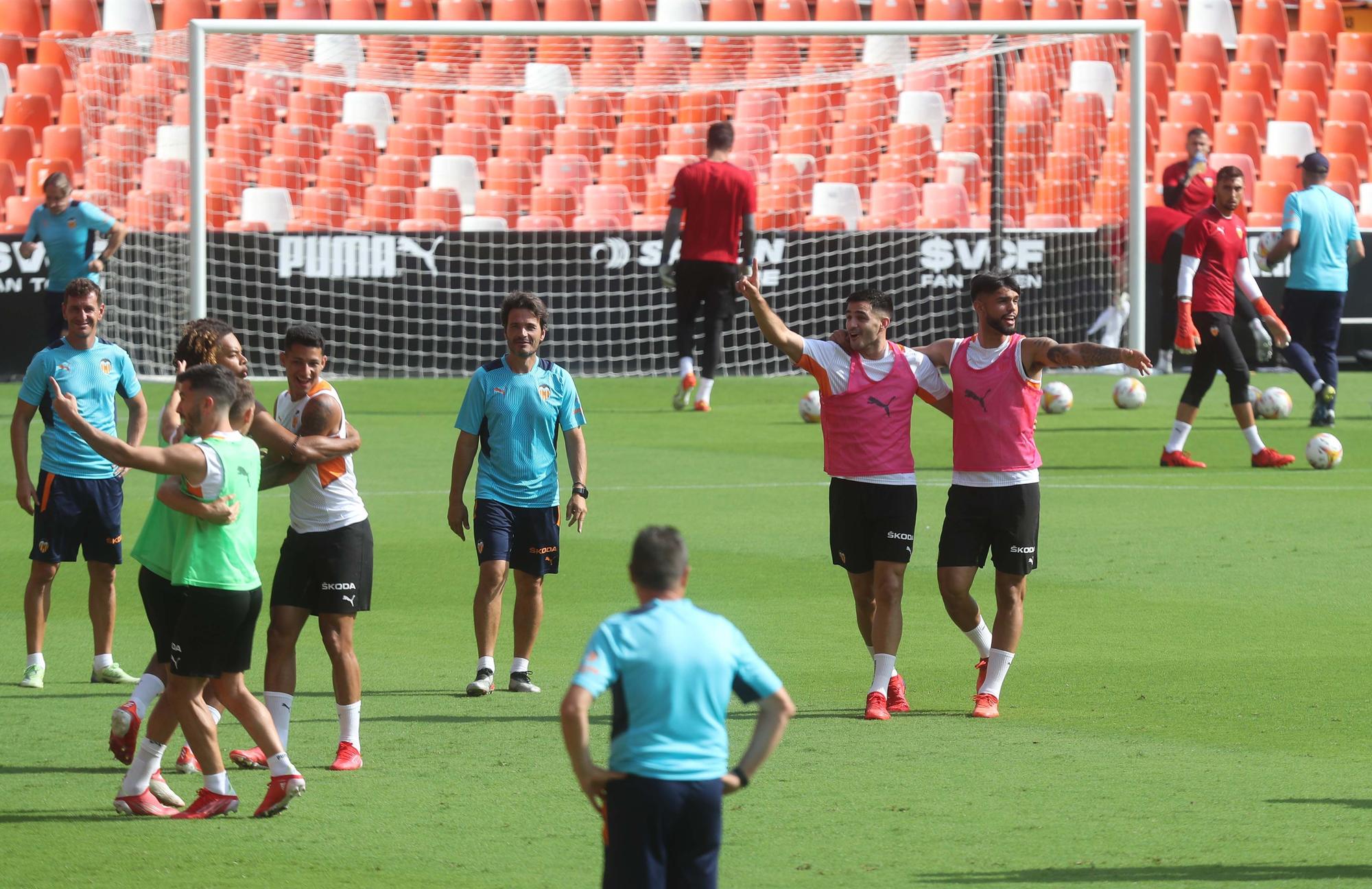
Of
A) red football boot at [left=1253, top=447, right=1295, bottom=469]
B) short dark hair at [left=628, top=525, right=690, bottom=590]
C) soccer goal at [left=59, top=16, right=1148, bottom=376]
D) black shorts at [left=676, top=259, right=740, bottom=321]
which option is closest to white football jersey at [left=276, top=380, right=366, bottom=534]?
short dark hair at [left=628, top=525, right=690, bottom=590]

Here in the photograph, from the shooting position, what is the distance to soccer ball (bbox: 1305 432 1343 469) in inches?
577

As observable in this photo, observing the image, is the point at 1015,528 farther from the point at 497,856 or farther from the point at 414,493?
the point at 414,493

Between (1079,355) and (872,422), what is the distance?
2.92 feet

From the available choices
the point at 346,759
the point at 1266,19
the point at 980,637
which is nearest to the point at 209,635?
the point at 346,759

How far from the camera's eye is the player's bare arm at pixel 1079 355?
743 centimetres

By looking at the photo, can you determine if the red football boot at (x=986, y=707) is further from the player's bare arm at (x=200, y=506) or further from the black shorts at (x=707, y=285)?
the black shorts at (x=707, y=285)

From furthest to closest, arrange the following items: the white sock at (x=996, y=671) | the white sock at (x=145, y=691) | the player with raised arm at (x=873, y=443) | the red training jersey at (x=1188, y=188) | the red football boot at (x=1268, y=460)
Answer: the red training jersey at (x=1188, y=188), the red football boot at (x=1268, y=460), the player with raised arm at (x=873, y=443), the white sock at (x=996, y=671), the white sock at (x=145, y=691)

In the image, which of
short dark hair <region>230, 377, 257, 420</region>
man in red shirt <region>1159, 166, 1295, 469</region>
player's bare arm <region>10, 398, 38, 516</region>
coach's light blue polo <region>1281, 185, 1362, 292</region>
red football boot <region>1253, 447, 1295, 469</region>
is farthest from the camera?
coach's light blue polo <region>1281, 185, 1362, 292</region>

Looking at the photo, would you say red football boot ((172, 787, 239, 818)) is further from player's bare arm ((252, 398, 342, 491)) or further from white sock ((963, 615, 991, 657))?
white sock ((963, 615, 991, 657))

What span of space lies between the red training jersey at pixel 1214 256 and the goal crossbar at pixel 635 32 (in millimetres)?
4947

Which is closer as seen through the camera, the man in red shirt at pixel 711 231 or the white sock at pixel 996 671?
the white sock at pixel 996 671

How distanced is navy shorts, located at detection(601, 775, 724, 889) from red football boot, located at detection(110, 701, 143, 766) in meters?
2.97

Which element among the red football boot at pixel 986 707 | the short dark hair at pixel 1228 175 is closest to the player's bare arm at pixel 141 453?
the red football boot at pixel 986 707

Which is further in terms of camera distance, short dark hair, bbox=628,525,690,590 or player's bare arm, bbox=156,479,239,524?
player's bare arm, bbox=156,479,239,524
